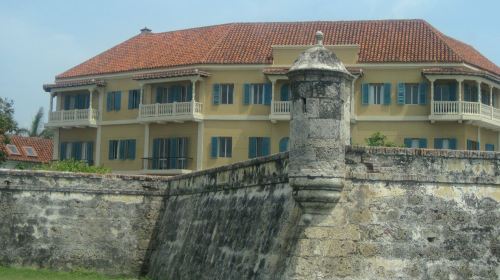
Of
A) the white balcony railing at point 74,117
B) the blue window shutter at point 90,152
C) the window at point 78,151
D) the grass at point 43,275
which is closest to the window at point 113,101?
the white balcony railing at point 74,117

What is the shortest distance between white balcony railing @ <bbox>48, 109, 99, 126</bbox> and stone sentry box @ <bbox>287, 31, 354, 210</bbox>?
38791 mm

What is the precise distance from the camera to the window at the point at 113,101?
52.9 metres

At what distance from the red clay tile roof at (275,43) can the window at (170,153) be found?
495cm

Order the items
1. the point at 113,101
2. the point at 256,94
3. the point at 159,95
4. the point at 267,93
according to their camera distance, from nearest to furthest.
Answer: the point at 267,93 → the point at 256,94 → the point at 159,95 → the point at 113,101

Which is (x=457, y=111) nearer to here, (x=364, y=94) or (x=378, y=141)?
(x=364, y=94)

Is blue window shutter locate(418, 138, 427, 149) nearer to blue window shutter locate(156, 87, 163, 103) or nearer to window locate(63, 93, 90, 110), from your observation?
blue window shutter locate(156, 87, 163, 103)

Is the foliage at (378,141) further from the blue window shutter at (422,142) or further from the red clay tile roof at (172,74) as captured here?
the red clay tile roof at (172,74)

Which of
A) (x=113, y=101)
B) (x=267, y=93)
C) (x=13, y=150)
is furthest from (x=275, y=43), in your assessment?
(x=13, y=150)

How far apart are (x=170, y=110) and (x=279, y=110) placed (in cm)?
712

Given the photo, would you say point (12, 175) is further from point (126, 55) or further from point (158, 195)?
point (126, 55)

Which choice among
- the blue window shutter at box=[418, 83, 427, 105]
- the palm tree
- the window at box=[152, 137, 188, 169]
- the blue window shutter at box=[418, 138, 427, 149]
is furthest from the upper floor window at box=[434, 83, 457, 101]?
the palm tree

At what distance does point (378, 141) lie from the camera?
142 ft

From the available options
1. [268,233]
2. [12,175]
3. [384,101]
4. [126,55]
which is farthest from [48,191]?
[126,55]

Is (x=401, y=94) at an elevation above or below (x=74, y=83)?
below
